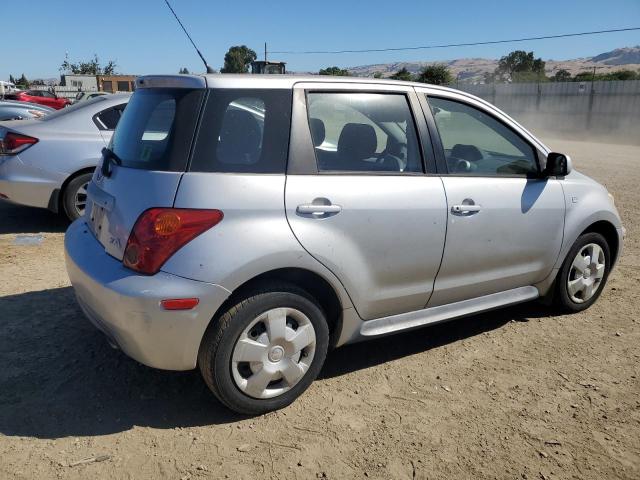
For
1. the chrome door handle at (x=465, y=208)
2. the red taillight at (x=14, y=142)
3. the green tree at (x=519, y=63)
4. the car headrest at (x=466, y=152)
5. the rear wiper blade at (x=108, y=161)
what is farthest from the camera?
the green tree at (x=519, y=63)

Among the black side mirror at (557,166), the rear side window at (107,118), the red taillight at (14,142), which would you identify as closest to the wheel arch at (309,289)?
the black side mirror at (557,166)

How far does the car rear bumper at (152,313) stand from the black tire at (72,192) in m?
3.80

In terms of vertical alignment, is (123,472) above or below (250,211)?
below

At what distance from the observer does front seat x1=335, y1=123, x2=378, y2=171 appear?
10.2 feet

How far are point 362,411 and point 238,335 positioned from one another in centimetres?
86

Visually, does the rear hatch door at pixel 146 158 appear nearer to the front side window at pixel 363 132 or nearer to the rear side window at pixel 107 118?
the front side window at pixel 363 132

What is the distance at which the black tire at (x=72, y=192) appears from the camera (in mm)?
6180

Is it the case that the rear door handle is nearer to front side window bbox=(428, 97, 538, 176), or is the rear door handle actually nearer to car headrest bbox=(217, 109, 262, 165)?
front side window bbox=(428, 97, 538, 176)

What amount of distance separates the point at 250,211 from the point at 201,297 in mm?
480

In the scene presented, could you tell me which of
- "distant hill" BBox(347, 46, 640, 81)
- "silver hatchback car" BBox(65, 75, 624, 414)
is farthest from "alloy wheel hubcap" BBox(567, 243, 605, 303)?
"distant hill" BBox(347, 46, 640, 81)

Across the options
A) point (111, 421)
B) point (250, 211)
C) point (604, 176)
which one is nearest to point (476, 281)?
point (250, 211)

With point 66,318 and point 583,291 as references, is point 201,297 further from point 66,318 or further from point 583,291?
point 583,291

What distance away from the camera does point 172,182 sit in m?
2.64

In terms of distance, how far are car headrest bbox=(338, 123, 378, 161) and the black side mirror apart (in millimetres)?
1370
